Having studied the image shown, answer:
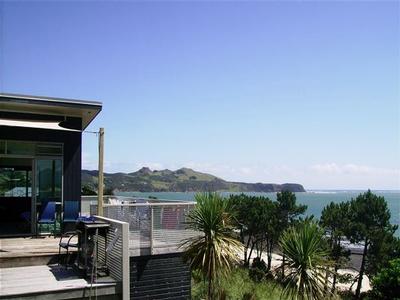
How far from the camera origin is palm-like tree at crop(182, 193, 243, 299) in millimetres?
9383

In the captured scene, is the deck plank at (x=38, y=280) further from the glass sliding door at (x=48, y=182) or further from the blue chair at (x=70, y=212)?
the glass sliding door at (x=48, y=182)

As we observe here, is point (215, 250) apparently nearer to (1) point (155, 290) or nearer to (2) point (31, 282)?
(1) point (155, 290)

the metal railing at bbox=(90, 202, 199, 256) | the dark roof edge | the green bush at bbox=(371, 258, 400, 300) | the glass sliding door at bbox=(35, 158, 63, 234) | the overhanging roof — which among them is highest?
the dark roof edge

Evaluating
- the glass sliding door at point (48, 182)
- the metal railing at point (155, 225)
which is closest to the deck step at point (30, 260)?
the metal railing at point (155, 225)

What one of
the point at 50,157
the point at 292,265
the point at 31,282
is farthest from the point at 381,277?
the point at 31,282

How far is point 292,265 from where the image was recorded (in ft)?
28.8

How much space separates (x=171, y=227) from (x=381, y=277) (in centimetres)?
1437

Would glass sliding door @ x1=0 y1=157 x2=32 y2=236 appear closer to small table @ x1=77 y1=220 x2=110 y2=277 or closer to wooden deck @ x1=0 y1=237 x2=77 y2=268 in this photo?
wooden deck @ x1=0 y1=237 x2=77 y2=268

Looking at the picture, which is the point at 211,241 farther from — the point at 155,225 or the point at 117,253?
the point at 117,253

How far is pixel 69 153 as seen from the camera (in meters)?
13.0

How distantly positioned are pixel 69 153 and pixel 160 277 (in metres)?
5.23

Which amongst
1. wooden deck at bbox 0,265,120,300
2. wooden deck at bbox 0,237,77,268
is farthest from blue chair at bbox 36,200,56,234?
wooden deck at bbox 0,265,120,300

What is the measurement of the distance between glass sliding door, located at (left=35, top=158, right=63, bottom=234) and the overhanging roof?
4.32ft

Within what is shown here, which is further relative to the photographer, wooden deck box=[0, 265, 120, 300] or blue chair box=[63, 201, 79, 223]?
blue chair box=[63, 201, 79, 223]
